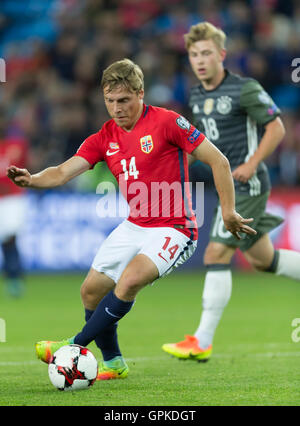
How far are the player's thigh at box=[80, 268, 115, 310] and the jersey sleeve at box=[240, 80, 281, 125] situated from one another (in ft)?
5.95

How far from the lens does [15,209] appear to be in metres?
11.1

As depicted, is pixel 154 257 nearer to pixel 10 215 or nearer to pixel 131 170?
pixel 131 170

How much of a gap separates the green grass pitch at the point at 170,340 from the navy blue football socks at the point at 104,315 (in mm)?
315

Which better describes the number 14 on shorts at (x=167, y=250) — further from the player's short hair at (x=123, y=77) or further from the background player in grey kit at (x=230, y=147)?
the background player in grey kit at (x=230, y=147)

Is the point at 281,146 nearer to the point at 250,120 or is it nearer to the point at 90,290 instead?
the point at 250,120

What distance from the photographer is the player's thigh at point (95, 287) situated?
5.09 m

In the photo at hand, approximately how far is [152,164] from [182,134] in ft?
0.88

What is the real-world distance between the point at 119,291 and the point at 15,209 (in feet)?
21.4

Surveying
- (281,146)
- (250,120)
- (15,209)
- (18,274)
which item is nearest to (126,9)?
(281,146)

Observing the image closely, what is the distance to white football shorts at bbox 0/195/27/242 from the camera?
35.3ft

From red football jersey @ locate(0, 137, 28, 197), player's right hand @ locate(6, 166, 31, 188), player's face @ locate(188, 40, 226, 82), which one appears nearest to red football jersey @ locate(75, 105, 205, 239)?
player's right hand @ locate(6, 166, 31, 188)

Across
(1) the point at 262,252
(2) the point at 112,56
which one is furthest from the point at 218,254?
(2) the point at 112,56

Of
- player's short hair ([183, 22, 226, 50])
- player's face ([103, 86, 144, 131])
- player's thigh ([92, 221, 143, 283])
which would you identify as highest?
player's short hair ([183, 22, 226, 50])

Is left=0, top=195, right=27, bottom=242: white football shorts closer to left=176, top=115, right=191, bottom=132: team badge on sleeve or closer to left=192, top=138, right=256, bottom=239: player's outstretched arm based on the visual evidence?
left=176, top=115, right=191, bottom=132: team badge on sleeve
